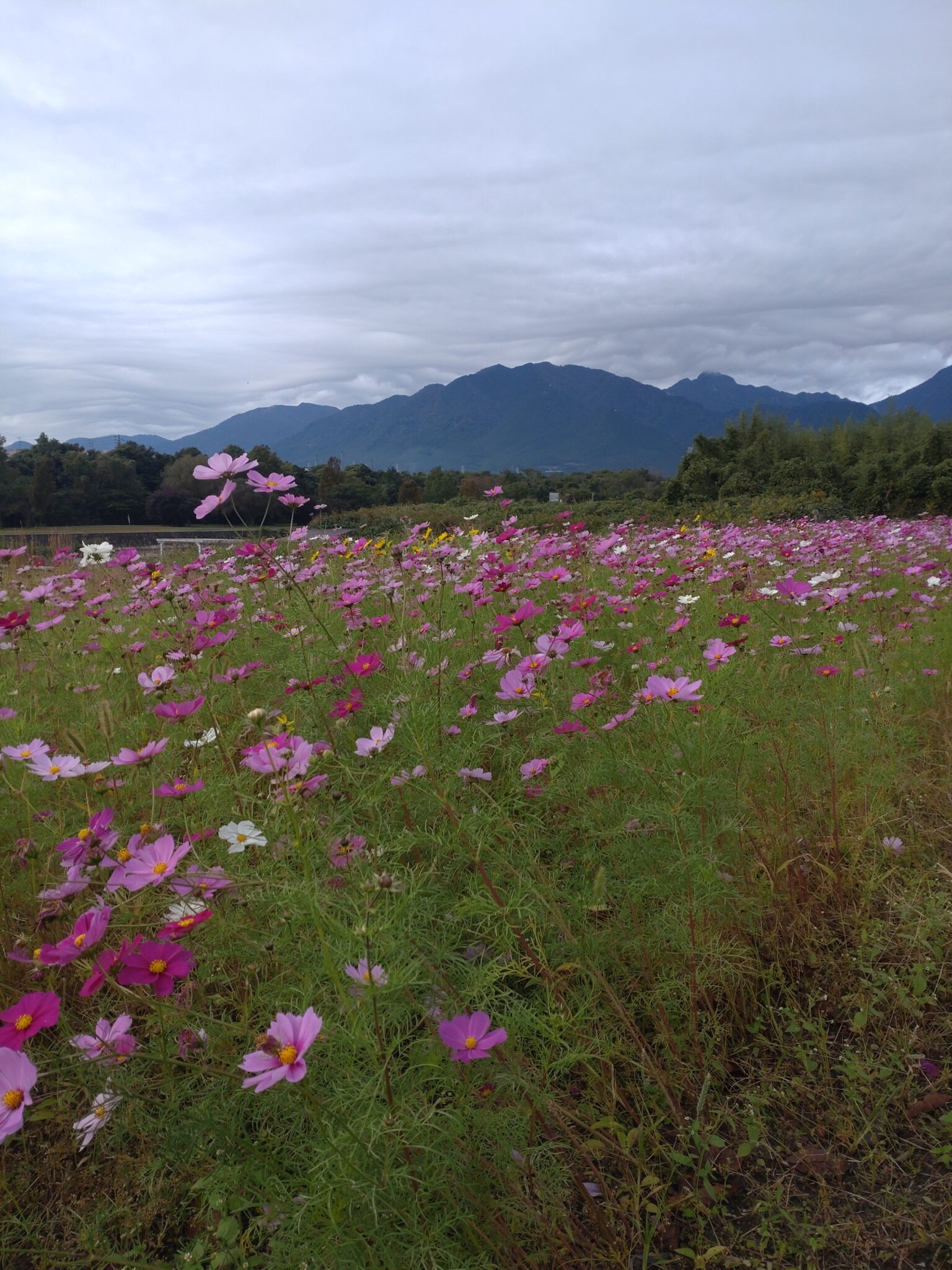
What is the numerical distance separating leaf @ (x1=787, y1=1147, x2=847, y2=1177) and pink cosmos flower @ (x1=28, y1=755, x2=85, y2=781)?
4.12 ft

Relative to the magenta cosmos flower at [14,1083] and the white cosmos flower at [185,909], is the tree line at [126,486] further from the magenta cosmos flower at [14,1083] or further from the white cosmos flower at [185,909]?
the magenta cosmos flower at [14,1083]

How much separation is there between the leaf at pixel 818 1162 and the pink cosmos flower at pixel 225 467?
4.70ft

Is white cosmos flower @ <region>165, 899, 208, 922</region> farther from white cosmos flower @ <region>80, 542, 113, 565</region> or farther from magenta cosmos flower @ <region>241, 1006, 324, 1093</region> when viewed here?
white cosmos flower @ <region>80, 542, 113, 565</region>

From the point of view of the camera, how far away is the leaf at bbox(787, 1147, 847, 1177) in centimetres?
100

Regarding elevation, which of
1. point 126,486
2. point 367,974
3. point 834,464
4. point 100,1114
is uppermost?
point 126,486

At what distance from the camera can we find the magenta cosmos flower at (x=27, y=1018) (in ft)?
2.43

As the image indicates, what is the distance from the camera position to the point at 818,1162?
1010 mm

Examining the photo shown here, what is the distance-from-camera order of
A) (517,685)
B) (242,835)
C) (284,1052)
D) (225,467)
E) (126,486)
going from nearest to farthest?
(284,1052) → (242,835) → (225,467) → (517,685) → (126,486)

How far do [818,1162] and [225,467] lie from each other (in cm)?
155

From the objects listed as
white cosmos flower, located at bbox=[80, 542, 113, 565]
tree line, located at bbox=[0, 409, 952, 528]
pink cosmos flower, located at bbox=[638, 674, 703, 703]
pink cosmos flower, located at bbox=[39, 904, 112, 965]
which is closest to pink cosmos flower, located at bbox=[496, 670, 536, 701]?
pink cosmos flower, located at bbox=[638, 674, 703, 703]

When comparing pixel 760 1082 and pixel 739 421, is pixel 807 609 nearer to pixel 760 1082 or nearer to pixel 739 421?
pixel 760 1082

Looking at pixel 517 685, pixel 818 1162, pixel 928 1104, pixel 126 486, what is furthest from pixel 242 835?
pixel 126 486

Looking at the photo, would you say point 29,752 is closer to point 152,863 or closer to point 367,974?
point 152,863

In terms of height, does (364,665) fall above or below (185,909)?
above
